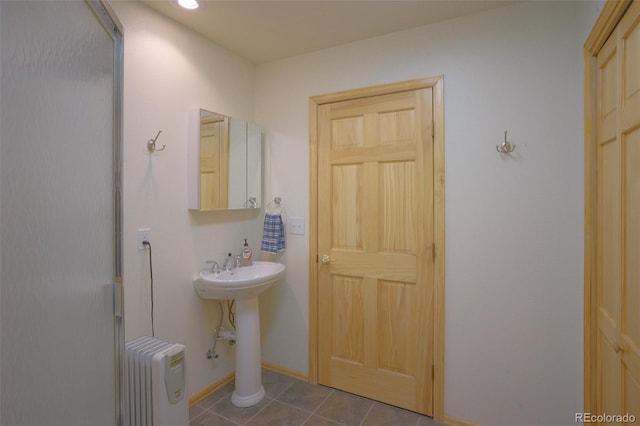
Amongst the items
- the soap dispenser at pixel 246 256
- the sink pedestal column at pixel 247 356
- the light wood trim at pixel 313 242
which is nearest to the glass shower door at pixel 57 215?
the sink pedestal column at pixel 247 356

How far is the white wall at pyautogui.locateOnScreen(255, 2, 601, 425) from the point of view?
160 cm

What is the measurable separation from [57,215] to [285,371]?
2.13m

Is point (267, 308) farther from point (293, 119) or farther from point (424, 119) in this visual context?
point (424, 119)

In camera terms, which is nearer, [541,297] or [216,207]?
[541,297]

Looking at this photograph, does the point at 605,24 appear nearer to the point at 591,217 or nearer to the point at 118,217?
the point at 591,217

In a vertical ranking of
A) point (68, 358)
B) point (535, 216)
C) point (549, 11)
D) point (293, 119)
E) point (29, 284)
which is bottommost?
point (68, 358)

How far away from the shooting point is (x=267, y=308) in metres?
2.53

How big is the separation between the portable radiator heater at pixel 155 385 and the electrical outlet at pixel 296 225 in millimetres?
1100

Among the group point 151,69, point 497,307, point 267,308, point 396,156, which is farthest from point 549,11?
point 267,308

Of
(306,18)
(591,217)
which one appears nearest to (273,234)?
(306,18)

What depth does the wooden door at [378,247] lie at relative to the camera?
1932mm

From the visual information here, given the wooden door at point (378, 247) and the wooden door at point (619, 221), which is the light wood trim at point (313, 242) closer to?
the wooden door at point (378, 247)

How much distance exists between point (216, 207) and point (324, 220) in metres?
A: 0.77

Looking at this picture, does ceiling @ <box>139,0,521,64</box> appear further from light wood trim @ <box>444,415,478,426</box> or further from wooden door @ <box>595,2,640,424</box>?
light wood trim @ <box>444,415,478,426</box>
